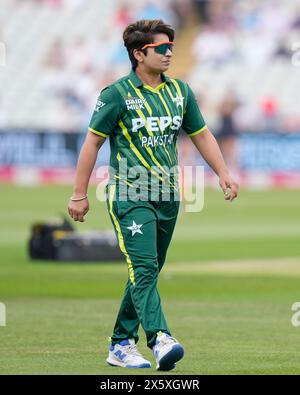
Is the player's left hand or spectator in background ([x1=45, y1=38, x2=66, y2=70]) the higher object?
spectator in background ([x1=45, y1=38, x2=66, y2=70])

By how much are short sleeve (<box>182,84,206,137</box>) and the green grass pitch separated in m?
1.46

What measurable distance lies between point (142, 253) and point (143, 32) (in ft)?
4.38

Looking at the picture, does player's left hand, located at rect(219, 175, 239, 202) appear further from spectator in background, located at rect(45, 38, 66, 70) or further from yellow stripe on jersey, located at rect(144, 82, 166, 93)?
spectator in background, located at rect(45, 38, 66, 70)

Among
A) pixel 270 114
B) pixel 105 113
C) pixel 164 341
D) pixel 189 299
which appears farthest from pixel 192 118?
pixel 270 114

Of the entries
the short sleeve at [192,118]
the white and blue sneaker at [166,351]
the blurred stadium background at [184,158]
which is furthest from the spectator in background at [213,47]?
the white and blue sneaker at [166,351]

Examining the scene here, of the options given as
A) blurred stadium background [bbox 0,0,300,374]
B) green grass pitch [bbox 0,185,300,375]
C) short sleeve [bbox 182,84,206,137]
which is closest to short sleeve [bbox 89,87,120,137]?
short sleeve [bbox 182,84,206,137]

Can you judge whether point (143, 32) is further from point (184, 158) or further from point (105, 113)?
point (184, 158)

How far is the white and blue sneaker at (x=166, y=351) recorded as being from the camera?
264 inches

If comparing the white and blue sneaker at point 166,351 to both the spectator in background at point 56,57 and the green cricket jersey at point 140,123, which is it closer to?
the green cricket jersey at point 140,123

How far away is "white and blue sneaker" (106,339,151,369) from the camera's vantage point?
23.7ft

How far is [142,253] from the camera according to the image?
23.1 feet

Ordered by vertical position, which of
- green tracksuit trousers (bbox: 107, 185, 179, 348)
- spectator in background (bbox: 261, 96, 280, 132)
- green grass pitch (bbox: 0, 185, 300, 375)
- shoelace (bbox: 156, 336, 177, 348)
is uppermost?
spectator in background (bbox: 261, 96, 280, 132)

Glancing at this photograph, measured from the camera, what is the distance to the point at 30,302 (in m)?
11.7

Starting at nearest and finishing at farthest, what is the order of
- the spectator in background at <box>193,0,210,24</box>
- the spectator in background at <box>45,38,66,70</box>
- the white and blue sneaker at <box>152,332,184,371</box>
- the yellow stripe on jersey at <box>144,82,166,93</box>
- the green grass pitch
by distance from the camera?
1. the white and blue sneaker at <box>152,332,184,371</box>
2. the yellow stripe on jersey at <box>144,82,166,93</box>
3. the green grass pitch
4. the spectator in background at <box>45,38,66,70</box>
5. the spectator in background at <box>193,0,210,24</box>
